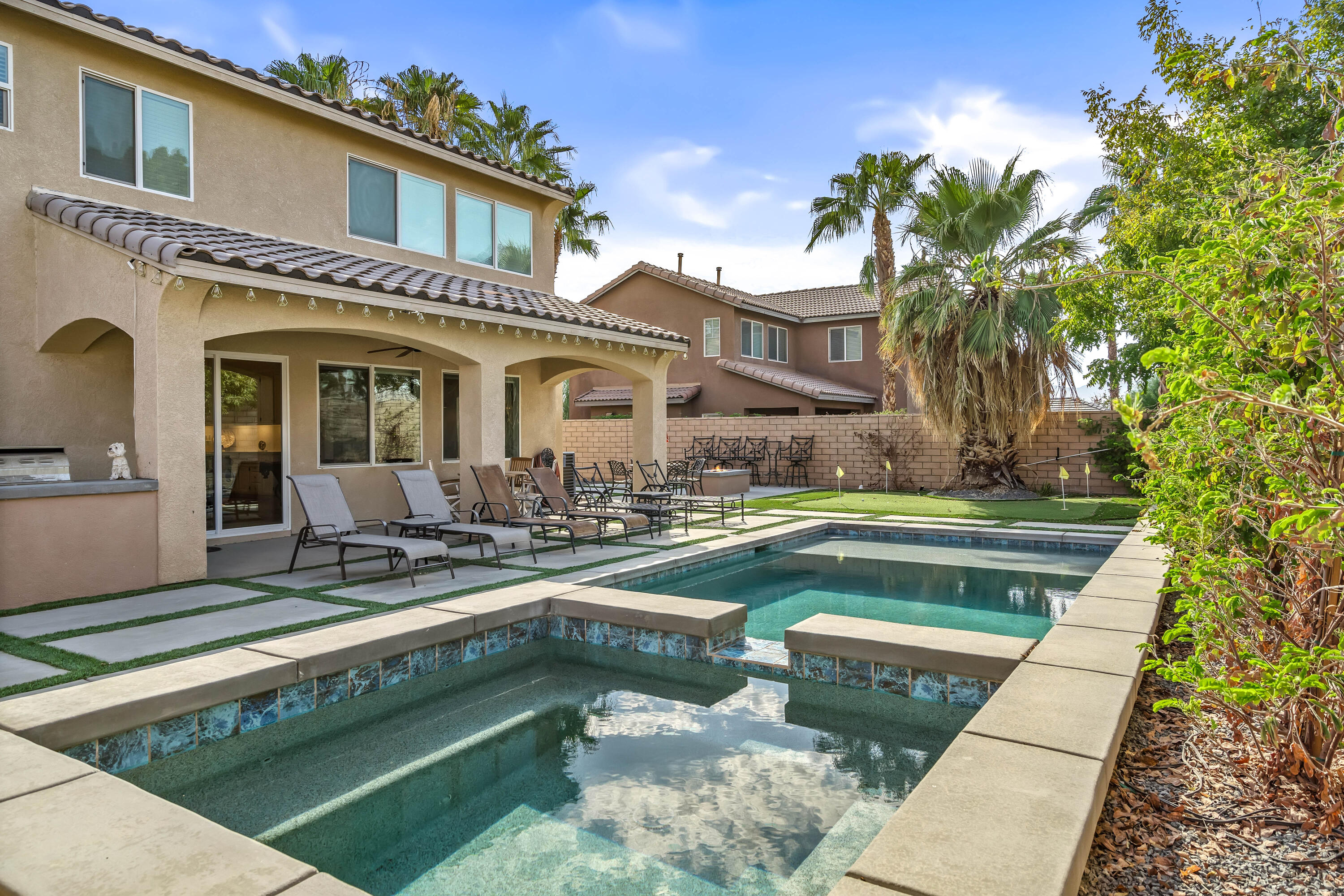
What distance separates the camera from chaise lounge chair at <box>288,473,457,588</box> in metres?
7.54

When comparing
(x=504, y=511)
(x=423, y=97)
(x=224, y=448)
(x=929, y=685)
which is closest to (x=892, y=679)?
(x=929, y=685)

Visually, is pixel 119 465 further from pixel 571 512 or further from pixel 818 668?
pixel 818 668

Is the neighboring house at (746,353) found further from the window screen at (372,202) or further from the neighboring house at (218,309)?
the window screen at (372,202)

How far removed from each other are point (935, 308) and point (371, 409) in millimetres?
11168

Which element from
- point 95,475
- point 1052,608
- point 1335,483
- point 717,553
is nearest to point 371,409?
point 95,475

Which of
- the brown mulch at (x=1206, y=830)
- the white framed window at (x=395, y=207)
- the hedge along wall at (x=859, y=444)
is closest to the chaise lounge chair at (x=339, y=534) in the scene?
the white framed window at (x=395, y=207)

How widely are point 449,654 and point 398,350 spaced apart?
7821 mm

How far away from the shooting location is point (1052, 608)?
312 inches

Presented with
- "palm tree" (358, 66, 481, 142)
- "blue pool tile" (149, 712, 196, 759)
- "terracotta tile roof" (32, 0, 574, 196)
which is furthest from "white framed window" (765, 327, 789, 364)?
"blue pool tile" (149, 712, 196, 759)

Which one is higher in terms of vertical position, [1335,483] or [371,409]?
[371,409]

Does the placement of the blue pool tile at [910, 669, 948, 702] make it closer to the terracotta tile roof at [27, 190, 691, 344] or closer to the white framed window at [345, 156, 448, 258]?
the terracotta tile roof at [27, 190, 691, 344]

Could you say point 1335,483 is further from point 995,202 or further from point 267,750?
point 995,202

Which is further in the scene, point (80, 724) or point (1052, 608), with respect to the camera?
point (1052, 608)

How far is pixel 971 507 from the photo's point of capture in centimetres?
1504
